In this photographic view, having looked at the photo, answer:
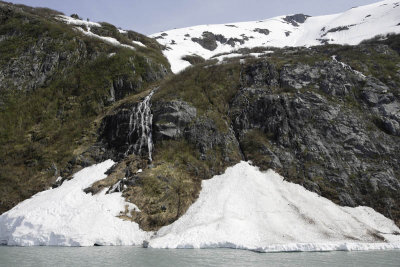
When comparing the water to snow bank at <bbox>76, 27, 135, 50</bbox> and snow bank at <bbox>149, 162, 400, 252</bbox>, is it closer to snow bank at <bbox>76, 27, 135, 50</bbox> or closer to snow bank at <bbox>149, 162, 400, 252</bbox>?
snow bank at <bbox>149, 162, 400, 252</bbox>

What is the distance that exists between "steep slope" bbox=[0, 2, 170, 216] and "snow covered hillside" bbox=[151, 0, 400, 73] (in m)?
36.2

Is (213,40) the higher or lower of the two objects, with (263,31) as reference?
lower

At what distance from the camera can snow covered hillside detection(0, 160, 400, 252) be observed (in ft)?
79.5

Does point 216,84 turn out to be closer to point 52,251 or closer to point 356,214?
point 356,214

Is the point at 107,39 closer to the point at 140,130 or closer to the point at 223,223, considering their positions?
the point at 140,130

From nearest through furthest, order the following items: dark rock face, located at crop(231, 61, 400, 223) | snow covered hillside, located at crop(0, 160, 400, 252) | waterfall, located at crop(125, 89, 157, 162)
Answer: snow covered hillside, located at crop(0, 160, 400, 252) → dark rock face, located at crop(231, 61, 400, 223) → waterfall, located at crop(125, 89, 157, 162)

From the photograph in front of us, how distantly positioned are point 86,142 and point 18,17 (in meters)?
37.4

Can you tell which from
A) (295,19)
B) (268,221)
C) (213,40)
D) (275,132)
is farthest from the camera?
(295,19)

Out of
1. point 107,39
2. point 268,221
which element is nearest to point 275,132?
point 268,221

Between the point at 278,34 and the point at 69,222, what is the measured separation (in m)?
152

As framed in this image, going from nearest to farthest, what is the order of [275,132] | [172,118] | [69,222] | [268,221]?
[69,222] → [268,221] → [275,132] → [172,118]

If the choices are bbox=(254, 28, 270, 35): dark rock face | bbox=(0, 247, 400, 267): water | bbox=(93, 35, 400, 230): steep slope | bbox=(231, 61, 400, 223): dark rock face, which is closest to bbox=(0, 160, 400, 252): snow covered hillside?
bbox=(93, 35, 400, 230): steep slope

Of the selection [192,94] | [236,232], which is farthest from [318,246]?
[192,94]

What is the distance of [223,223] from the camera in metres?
26.1
